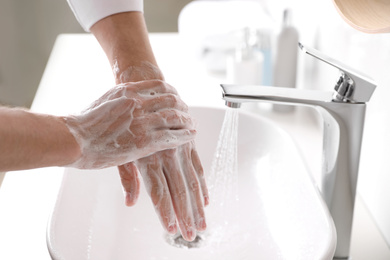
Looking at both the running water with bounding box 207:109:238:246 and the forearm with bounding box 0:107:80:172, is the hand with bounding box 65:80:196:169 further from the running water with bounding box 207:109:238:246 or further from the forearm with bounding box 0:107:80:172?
the running water with bounding box 207:109:238:246

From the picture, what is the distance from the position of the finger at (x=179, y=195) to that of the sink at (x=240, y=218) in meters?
0.07

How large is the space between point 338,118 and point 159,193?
0.97 ft

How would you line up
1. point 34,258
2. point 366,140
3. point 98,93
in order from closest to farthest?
point 34,258 < point 366,140 < point 98,93

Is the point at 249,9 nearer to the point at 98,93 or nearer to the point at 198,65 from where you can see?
the point at 198,65

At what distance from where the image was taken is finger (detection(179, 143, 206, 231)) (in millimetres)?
904

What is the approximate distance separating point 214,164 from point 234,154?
1.9 inches

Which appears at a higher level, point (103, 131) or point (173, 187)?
point (103, 131)

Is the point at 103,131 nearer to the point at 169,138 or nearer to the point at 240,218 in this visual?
the point at 169,138

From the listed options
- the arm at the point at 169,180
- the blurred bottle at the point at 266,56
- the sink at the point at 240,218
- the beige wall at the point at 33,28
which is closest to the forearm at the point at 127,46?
the arm at the point at 169,180

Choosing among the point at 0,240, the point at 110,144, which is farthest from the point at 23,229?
the point at 110,144

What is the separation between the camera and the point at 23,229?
98 centimetres

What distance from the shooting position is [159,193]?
873 millimetres

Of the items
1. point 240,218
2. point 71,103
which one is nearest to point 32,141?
point 240,218

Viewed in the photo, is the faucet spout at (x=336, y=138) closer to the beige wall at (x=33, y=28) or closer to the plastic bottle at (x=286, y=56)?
the plastic bottle at (x=286, y=56)
